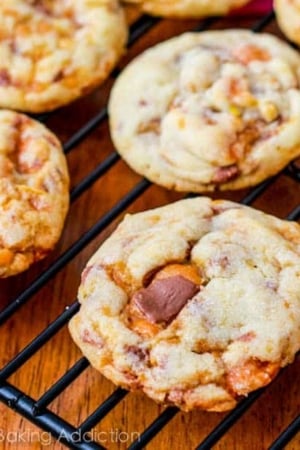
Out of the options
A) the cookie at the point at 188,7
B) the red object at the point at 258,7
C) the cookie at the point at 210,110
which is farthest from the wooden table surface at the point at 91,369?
the red object at the point at 258,7

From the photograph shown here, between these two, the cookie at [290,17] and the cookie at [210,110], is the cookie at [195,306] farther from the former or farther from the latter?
the cookie at [290,17]

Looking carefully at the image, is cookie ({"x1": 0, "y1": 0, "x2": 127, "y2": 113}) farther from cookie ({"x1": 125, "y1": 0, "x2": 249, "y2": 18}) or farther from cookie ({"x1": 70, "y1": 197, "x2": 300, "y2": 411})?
cookie ({"x1": 70, "y1": 197, "x2": 300, "y2": 411})

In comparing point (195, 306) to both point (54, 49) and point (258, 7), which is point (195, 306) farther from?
point (258, 7)

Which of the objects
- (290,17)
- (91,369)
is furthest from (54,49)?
(91,369)

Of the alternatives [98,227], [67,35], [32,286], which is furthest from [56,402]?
[67,35]

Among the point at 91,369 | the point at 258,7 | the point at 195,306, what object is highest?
the point at 258,7

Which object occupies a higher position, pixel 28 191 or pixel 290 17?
pixel 290 17

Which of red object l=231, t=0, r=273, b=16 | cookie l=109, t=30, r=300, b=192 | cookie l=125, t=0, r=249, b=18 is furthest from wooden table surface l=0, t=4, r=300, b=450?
red object l=231, t=0, r=273, b=16
